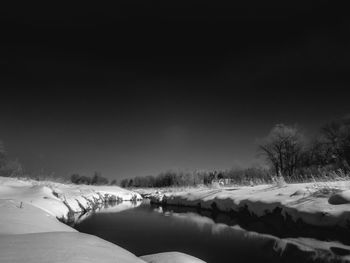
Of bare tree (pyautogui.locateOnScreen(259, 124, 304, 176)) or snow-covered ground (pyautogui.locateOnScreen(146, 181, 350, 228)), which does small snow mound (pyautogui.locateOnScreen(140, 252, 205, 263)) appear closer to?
snow-covered ground (pyautogui.locateOnScreen(146, 181, 350, 228))

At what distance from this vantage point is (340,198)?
25.2ft

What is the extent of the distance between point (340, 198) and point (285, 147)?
39636mm

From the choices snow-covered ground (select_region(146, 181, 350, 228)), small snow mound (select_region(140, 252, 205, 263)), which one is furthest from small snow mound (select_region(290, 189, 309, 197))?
small snow mound (select_region(140, 252, 205, 263))

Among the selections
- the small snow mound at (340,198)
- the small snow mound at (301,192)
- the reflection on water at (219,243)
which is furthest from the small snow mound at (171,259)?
the small snow mound at (301,192)

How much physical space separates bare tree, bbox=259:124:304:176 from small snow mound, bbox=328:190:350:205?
3747 centimetres

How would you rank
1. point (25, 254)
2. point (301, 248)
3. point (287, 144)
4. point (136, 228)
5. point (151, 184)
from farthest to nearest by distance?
point (151, 184) → point (287, 144) → point (136, 228) → point (301, 248) → point (25, 254)

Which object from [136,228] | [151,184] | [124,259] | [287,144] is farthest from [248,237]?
[151,184]

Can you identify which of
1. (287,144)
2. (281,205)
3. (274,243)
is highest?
(287,144)

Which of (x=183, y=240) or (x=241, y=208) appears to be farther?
(x=241, y=208)

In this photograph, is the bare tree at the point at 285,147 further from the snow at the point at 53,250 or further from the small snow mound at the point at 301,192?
the snow at the point at 53,250

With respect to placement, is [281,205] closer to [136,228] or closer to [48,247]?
[136,228]

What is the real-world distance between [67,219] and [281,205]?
338 inches

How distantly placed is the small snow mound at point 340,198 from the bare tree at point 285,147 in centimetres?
3747

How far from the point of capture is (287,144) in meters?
44.4
